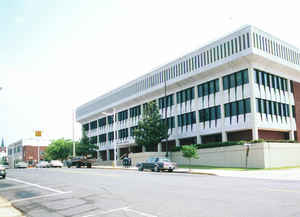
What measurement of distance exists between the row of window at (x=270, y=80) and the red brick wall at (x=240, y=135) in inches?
255

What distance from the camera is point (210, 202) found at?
31.8 ft

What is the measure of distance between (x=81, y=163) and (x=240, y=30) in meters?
28.8

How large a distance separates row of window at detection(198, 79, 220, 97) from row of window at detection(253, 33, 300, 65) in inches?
296

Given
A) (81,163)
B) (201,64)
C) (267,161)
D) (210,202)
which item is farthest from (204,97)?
(210,202)

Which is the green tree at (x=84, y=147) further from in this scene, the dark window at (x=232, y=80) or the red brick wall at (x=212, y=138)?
the dark window at (x=232, y=80)

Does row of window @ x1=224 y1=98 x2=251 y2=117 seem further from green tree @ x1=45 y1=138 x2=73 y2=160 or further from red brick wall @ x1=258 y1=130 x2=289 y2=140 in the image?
green tree @ x1=45 y1=138 x2=73 y2=160

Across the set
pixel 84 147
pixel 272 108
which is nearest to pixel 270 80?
pixel 272 108

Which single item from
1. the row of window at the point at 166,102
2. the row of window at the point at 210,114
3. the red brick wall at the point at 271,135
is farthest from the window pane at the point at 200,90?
the red brick wall at the point at 271,135

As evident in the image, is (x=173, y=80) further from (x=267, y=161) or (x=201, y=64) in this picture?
(x=267, y=161)

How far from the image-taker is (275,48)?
133ft

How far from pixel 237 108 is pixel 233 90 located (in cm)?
245

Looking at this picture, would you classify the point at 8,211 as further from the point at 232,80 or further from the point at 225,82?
the point at 225,82

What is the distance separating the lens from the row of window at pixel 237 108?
3794 cm

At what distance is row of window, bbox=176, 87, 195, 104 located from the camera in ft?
153
